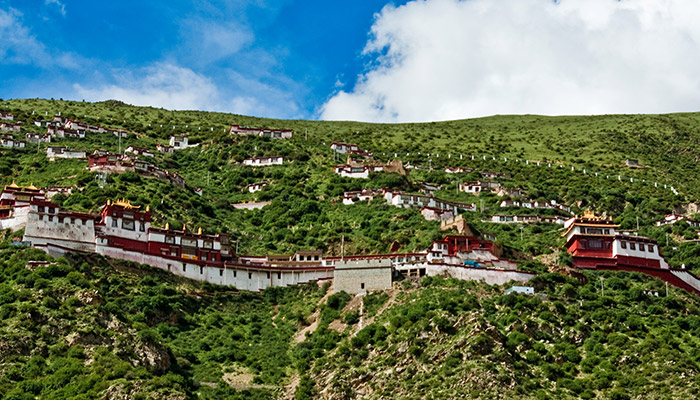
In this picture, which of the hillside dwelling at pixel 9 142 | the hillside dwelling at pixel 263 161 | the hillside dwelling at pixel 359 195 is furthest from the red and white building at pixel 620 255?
the hillside dwelling at pixel 9 142

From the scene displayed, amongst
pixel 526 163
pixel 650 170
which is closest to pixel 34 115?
pixel 526 163

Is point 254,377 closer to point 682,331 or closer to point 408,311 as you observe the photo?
point 408,311

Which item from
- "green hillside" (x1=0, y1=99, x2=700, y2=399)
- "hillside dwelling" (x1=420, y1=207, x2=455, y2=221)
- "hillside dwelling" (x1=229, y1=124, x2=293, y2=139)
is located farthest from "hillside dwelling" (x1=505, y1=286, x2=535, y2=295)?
"hillside dwelling" (x1=229, y1=124, x2=293, y2=139)

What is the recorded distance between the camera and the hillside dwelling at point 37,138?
129875 millimetres

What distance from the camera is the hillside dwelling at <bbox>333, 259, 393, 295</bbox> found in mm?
77562

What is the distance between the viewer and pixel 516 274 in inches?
3059

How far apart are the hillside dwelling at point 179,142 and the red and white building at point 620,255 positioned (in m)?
73.2

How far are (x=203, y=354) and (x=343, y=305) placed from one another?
12.7 metres

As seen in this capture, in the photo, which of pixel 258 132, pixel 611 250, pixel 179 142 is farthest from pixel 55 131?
pixel 611 250

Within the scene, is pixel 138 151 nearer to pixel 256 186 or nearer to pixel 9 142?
pixel 9 142

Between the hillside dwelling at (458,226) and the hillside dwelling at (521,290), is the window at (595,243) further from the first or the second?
the hillside dwelling at (521,290)

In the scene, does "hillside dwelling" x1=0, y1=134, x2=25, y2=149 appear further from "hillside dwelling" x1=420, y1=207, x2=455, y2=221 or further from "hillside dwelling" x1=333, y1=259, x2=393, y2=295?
"hillside dwelling" x1=333, y1=259, x2=393, y2=295

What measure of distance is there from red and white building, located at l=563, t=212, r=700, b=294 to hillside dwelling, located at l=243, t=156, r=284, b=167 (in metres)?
53.8

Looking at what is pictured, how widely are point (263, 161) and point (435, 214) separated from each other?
37338mm
